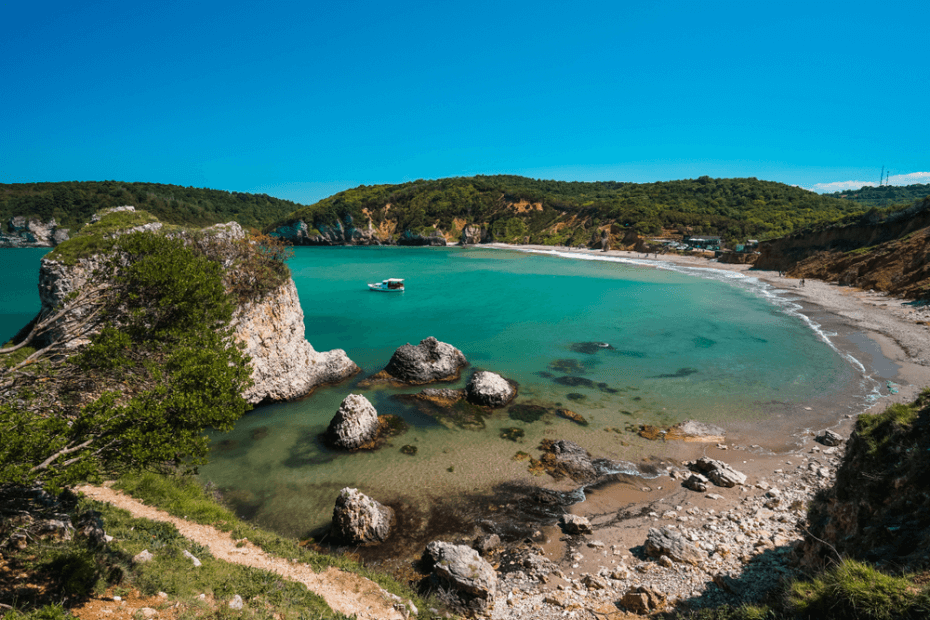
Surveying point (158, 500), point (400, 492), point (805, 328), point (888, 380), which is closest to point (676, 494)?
point (400, 492)

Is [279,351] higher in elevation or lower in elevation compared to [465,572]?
higher

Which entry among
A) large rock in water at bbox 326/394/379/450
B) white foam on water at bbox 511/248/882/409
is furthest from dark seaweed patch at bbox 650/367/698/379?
large rock in water at bbox 326/394/379/450

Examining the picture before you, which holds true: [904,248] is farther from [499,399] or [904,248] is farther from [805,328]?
[499,399]

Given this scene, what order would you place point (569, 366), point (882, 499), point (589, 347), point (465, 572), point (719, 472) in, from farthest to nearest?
point (589, 347)
point (569, 366)
point (719, 472)
point (465, 572)
point (882, 499)

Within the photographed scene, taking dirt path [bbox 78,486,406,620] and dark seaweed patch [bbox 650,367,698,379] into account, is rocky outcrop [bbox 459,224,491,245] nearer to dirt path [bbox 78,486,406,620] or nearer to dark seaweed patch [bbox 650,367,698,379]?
dark seaweed patch [bbox 650,367,698,379]

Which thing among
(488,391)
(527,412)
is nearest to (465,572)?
(527,412)

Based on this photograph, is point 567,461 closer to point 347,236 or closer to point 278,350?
point 278,350
